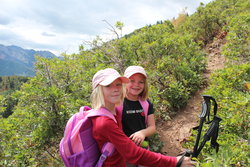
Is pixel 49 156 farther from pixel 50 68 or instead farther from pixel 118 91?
pixel 118 91

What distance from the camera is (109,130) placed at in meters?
1.21

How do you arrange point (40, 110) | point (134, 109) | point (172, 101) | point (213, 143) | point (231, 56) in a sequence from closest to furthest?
point (213, 143) → point (134, 109) → point (40, 110) → point (231, 56) → point (172, 101)

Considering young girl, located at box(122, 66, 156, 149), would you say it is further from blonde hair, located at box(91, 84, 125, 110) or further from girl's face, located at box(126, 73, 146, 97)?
blonde hair, located at box(91, 84, 125, 110)

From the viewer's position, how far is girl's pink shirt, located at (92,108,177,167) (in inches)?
45.6

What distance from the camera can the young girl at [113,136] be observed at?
1159mm

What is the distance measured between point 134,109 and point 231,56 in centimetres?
319

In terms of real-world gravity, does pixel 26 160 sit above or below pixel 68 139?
below

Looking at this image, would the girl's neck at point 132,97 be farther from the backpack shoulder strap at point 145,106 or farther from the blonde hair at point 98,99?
the blonde hair at point 98,99

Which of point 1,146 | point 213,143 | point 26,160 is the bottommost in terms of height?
point 26,160

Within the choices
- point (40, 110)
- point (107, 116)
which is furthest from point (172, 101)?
point (107, 116)

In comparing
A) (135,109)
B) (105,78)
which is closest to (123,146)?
(105,78)

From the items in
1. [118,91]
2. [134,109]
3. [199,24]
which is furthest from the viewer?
[199,24]

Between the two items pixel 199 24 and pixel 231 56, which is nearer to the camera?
pixel 231 56

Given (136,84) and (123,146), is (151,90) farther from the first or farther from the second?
(123,146)
